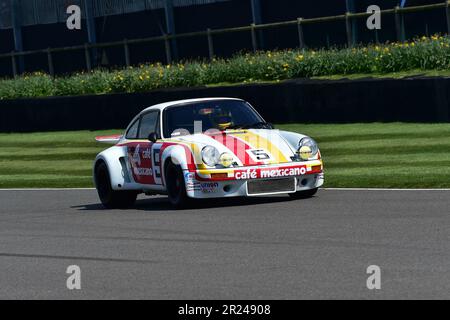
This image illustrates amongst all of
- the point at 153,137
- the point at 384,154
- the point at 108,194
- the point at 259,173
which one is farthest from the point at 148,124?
the point at 384,154

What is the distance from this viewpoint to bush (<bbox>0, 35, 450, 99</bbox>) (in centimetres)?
2395

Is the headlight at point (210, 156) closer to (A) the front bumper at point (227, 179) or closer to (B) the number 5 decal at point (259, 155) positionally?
(A) the front bumper at point (227, 179)

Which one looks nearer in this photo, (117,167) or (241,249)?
(241,249)

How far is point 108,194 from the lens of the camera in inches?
622

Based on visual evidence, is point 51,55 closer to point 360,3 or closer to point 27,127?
point 27,127

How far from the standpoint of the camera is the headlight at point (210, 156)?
1402 cm

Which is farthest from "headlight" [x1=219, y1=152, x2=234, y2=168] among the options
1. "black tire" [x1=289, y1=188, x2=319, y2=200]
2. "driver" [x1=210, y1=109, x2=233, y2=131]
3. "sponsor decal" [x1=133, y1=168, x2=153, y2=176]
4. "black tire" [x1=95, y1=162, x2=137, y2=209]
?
"black tire" [x1=95, y1=162, x2=137, y2=209]

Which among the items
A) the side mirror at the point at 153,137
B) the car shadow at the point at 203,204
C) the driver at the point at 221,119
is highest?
the driver at the point at 221,119

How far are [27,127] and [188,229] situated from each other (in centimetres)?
1816

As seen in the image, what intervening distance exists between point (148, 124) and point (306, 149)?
236cm

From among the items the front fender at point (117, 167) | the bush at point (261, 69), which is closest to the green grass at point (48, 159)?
the bush at point (261, 69)

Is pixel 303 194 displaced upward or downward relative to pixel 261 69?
downward

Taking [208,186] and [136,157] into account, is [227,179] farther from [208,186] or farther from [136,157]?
[136,157]

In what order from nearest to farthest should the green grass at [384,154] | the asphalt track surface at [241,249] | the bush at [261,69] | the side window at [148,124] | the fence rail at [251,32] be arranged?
1. the asphalt track surface at [241,249]
2. the side window at [148,124]
3. the green grass at [384,154]
4. the bush at [261,69]
5. the fence rail at [251,32]
